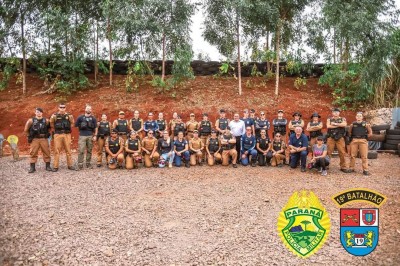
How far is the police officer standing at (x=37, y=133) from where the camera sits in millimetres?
8719

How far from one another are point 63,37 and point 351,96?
1386 centimetres

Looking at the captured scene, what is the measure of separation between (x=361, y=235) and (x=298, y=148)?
15.6 feet

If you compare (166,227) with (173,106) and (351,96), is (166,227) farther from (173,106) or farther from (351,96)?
(351,96)

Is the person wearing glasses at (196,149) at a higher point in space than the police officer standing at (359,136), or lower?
lower

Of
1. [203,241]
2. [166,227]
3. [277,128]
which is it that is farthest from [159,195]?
[277,128]

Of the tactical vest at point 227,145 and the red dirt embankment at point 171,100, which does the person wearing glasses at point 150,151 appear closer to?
the tactical vest at point 227,145

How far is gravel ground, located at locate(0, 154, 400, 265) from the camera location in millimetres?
4363

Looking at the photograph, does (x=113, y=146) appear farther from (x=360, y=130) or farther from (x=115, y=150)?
(x=360, y=130)

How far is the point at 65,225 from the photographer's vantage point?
17.4 feet

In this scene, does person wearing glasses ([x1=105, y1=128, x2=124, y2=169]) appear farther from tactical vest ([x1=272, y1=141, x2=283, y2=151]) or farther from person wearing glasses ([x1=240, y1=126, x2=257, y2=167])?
tactical vest ([x1=272, y1=141, x2=283, y2=151])

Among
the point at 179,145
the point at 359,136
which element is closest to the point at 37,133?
the point at 179,145

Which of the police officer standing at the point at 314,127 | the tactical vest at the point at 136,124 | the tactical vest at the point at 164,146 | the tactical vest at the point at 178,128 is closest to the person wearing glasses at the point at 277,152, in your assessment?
the police officer standing at the point at 314,127

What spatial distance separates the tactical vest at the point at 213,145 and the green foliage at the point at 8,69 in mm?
12018

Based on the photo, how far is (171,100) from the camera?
→ 16.2 metres
